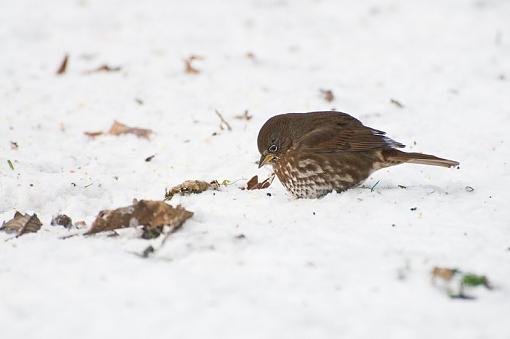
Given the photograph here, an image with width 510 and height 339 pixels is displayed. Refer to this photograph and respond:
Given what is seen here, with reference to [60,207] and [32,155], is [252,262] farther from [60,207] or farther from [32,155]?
[32,155]

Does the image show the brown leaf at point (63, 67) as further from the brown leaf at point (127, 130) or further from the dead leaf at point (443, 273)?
the dead leaf at point (443, 273)

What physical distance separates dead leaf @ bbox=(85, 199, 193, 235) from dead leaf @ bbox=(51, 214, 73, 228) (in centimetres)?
34

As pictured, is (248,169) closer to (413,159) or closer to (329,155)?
(329,155)

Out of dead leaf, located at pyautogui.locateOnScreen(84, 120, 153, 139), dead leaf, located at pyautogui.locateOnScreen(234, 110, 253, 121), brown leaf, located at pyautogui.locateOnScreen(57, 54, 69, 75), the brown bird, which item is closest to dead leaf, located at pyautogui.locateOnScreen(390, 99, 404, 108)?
dead leaf, located at pyautogui.locateOnScreen(234, 110, 253, 121)

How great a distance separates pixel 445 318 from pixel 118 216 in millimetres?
1968

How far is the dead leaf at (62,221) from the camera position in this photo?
174 inches

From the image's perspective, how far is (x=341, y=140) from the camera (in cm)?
493

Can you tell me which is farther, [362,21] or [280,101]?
[362,21]

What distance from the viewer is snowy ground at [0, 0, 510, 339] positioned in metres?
3.18

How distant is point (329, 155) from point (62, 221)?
6.01 ft

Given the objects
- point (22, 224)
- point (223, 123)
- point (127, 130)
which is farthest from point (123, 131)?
point (22, 224)

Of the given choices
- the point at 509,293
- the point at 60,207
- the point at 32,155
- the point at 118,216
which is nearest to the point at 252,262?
the point at 118,216

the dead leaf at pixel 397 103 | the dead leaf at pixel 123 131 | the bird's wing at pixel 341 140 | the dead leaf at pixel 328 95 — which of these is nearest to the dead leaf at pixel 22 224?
the bird's wing at pixel 341 140

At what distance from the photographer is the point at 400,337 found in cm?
296
